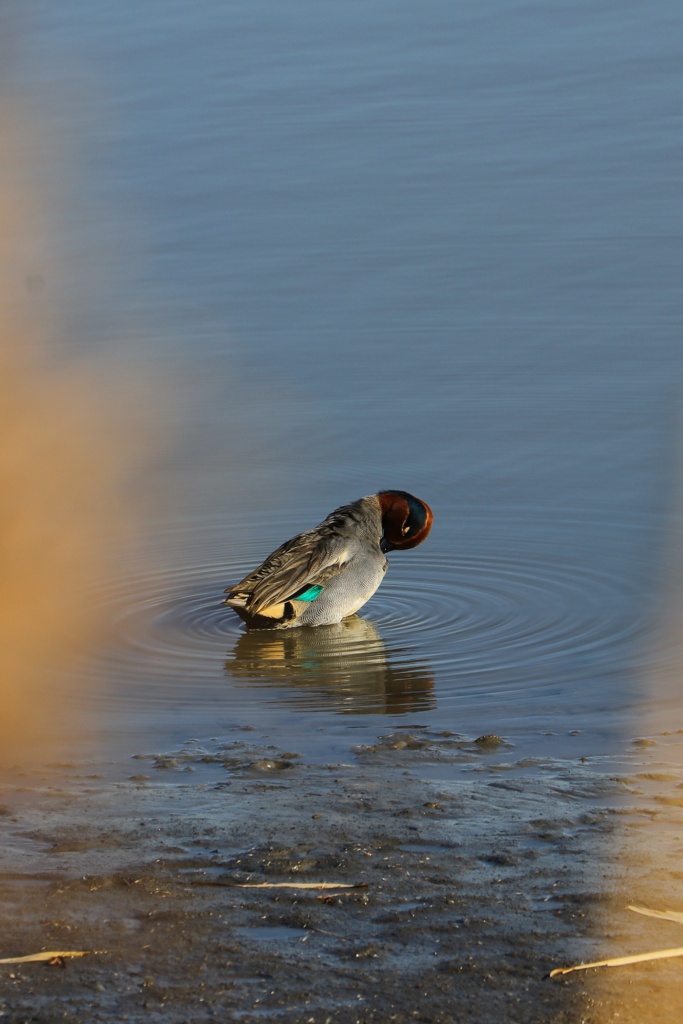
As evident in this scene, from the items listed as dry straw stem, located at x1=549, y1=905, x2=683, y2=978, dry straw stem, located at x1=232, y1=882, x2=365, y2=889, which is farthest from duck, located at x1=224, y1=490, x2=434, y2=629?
dry straw stem, located at x1=549, y1=905, x2=683, y2=978

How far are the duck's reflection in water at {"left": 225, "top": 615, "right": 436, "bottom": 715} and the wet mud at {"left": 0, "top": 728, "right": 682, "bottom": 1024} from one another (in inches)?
29.8

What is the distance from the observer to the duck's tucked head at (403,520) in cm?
963

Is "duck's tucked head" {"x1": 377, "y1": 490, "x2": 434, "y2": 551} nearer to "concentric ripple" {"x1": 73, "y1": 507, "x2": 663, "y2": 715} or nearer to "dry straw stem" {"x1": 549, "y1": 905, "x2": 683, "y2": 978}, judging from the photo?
"concentric ripple" {"x1": 73, "y1": 507, "x2": 663, "y2": 715}

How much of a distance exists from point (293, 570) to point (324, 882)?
420cm

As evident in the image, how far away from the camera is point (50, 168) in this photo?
739 inches

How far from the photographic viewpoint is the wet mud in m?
4.46

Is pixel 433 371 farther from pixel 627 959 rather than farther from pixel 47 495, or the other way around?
pixel 627 959

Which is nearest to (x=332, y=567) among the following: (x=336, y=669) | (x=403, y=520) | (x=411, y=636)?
(x=403, y=520)

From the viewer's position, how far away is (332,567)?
30.8ft

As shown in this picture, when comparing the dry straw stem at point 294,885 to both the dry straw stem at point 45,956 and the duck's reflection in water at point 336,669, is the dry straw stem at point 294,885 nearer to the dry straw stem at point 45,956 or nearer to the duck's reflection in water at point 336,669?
the dry straw stem at point 45,956

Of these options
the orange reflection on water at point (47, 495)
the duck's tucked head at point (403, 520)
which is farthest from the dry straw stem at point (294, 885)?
the duck's tucked head at point (403, 520)

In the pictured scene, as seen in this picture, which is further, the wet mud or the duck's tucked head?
the duck's tucked head

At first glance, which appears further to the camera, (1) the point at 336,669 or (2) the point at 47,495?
(2) the point at 47,495

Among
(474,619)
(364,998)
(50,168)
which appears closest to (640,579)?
(474,619)
